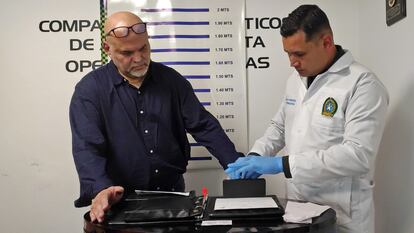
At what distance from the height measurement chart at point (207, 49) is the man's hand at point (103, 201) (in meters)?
0.91

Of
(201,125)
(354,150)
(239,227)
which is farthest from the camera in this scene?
(201,125)

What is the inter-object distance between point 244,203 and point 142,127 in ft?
1.88

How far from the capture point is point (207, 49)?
2.06 meters

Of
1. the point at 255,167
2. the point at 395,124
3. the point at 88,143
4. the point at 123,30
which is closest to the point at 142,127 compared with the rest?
the point at 88,143

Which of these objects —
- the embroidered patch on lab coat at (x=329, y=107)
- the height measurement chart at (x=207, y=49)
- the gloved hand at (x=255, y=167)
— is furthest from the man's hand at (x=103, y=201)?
the height measurement chart at (x=207, y=49)

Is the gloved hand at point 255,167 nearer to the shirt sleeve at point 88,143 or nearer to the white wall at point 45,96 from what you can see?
the shirt sleeve at point 88,143

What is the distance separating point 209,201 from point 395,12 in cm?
99

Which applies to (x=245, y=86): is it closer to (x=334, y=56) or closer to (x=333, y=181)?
(x=334, y=56)

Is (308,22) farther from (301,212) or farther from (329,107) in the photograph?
(301,212)

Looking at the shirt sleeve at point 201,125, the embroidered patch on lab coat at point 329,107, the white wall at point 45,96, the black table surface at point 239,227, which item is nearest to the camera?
the black table surface at point 239,227

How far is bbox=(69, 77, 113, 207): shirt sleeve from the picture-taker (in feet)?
4.17

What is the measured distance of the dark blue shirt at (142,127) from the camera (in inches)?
57.8

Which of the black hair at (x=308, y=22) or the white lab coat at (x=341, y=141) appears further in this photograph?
the black hair at (x=308, y=22)

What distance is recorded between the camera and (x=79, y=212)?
206 cm
